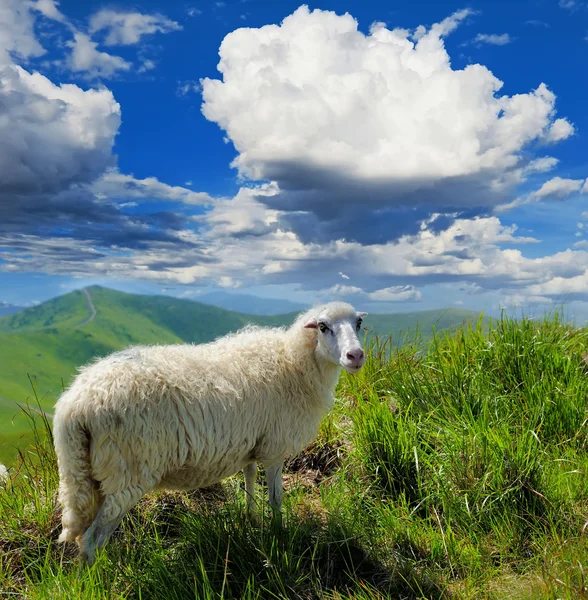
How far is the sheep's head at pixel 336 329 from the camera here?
534 cm

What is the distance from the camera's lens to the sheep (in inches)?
177

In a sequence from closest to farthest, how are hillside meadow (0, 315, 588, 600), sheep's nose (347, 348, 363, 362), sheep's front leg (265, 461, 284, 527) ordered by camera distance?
hillside meadow (0, 315, 588, 600)
sheep's nose (347, 348, 363, 362)
sheep's front leg (265, 461, 284, 527)

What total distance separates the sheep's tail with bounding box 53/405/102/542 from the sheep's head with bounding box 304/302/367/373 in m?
2.48

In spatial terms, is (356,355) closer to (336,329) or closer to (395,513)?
(336,329)

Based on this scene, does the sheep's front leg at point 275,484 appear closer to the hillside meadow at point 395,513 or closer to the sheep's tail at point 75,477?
the hillside meadow at point 395,513

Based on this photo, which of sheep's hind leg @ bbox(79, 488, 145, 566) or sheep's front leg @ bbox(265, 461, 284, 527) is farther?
sheep's front leg @ bbox(265, 461, 284, 527)

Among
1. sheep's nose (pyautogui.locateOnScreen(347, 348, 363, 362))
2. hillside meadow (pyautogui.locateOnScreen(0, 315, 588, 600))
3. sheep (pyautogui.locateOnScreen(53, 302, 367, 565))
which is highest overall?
sheep's nose (pyautogui.locateOnScreen(347, 348, 363, 362))

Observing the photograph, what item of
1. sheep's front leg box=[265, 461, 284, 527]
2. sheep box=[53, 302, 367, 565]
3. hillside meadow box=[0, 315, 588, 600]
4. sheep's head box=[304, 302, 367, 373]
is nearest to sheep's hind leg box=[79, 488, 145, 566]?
sheep box=[53, 302, 367, 565]

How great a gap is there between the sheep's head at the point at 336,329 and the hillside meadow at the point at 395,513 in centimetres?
121

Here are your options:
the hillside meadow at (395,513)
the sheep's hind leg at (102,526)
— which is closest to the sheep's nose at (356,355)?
the hillside meadow at (395,513)

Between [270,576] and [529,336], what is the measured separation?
5627 millimetres

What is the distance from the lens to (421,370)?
7.65m

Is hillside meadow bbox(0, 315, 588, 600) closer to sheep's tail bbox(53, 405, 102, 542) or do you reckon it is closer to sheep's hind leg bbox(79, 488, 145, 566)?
sheep's hind leg bbox(79, 488, 145, 566)

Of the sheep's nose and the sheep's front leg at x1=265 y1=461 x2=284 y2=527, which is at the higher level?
the sheep's nose
